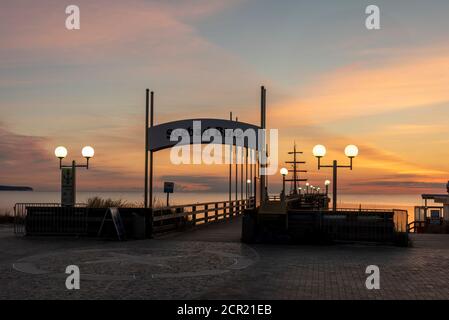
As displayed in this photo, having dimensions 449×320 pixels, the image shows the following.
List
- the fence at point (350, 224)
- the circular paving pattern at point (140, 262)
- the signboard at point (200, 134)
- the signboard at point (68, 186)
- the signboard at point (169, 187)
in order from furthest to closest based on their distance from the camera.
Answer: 1. the signboard at point (169, 187)
2. the signboard at point (200, 134)
3. the signboard at point (68, 186)
4. the fence at point (350, 224)
5. the circular paving pattern at point (140, 262)

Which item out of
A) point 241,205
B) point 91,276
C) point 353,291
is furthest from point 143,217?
point 241,205

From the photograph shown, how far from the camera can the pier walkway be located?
10.3 m

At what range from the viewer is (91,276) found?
39.7 feet

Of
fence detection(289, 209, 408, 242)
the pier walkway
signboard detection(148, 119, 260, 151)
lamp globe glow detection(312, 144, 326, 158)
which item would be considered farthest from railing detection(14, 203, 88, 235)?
lamp globe glow detection(312, 144, 326, 158)

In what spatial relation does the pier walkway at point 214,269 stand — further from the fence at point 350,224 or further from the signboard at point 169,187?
the signboard at point 169,187

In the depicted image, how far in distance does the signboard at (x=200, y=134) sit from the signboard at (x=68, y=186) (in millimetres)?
3172

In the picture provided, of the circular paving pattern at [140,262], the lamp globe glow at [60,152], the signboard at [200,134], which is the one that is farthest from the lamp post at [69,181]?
the circular paving pattern at [140,262]

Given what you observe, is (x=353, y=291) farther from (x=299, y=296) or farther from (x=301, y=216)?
(x=301, y=216)

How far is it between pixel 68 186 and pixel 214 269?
1058 cm

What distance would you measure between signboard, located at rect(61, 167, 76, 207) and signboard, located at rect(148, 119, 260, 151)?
125 inches

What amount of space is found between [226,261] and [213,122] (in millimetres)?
9220

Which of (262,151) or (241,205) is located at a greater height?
(262,151)

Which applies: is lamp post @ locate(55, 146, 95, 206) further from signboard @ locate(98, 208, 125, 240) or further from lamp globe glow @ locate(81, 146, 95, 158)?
signboard @ locate(98, 208, 125, 240)

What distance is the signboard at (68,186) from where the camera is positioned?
21938 millimetres
